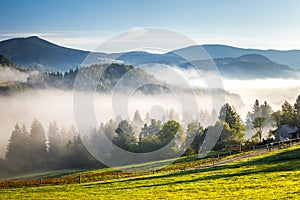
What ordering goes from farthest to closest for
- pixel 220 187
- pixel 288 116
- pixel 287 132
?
pixel 288 116
pixel 287 132
pixel 220 187

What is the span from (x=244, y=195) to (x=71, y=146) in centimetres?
11264

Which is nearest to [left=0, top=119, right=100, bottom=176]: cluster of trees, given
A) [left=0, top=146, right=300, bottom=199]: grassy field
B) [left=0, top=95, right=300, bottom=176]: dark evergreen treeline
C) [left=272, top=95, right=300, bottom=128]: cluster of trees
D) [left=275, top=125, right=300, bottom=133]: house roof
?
[left=0, top=95, right=300, bottom=176]: dark evergreen treeline

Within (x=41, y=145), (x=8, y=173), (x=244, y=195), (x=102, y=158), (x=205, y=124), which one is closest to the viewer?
(x=244, y=195)

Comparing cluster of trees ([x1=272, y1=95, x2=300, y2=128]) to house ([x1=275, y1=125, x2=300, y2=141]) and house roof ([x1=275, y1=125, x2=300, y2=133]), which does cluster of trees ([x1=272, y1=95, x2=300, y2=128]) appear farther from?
house ([x1=275, y1=125, x2=300, y2=141])

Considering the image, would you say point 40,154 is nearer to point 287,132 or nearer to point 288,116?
point 288,116

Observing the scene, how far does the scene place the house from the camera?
A: 95562 millimetres

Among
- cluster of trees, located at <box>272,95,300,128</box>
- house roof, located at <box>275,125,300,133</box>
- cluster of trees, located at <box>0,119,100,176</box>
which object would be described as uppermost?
cluster of trees, located at <box>272,95,300,128</box>

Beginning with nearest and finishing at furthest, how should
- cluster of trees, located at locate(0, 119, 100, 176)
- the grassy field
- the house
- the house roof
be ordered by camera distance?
the grassy field
the house
the house roof
cluster of trees, located at locate(0, 119, 100, 176)

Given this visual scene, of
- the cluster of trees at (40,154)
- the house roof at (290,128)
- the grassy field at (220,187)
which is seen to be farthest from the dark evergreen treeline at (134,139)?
the grassy field at (220,187)

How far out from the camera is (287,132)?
9625 centimetres

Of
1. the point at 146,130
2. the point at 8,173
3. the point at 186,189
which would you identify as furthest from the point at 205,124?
the point at 186,189

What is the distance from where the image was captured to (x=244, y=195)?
32.2 m

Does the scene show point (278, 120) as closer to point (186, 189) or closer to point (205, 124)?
point (205, 124)

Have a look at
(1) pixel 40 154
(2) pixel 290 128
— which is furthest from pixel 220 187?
(1) pixel 40 154
